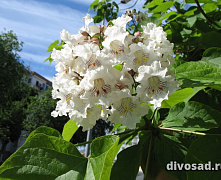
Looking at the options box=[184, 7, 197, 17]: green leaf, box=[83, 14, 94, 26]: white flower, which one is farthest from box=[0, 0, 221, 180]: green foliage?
box=[184, 7, 197, 17]: green leaf

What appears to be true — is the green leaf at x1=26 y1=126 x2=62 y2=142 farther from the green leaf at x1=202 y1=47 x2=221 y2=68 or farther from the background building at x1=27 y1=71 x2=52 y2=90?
the background building at x1=27 y1=71 x2=52 y2=90

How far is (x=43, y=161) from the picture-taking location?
49 cm

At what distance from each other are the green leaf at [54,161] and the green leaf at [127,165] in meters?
0.10

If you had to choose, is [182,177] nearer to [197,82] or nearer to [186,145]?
[186,145]

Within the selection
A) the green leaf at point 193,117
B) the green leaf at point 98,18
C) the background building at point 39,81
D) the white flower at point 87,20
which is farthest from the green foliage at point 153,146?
the background building at point 39,81

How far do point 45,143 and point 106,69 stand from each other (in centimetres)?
22

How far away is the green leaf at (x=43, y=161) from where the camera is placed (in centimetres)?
47

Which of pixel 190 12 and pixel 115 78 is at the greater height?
pixel 190 12

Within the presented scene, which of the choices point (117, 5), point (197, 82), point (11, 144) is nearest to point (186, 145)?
point (197, 82)

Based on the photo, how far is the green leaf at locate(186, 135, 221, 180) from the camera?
1.57 feet

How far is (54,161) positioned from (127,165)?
205 millimetres

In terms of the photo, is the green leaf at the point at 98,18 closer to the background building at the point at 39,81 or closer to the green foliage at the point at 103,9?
the green foliage at the point at 103,9

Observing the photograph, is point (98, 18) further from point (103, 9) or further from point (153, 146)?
point (153, 146)

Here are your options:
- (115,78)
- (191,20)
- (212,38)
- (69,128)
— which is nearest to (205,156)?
(115,78)
